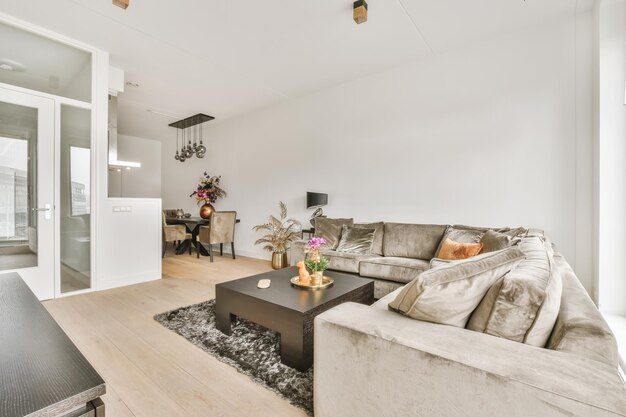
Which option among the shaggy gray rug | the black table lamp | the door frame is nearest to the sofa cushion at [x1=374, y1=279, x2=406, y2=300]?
the shaggy gray rug

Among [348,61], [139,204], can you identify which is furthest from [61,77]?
[348,61]

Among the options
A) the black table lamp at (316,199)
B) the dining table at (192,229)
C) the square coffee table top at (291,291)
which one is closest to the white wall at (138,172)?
the dining table at (192,229)

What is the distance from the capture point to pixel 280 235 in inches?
190

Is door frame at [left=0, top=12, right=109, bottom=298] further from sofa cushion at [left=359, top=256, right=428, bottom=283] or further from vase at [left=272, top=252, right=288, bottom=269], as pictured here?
sofa cushion at [left=359, top=256, right=428, bottom=283]

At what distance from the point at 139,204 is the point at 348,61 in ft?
11.1

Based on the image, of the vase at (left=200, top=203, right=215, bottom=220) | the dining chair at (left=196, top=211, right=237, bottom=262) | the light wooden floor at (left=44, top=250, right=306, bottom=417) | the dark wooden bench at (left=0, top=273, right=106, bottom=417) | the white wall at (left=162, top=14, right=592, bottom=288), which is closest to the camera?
the dark wooden bench at (left=0, top=273, right=106, bottom=417)

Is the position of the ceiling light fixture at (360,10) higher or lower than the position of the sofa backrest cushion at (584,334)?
higher

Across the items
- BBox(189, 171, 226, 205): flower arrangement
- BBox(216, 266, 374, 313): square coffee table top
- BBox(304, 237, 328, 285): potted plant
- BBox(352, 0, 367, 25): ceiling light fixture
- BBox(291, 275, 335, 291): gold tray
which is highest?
BBox(352, 0, 367, 25): ceiling light fixture

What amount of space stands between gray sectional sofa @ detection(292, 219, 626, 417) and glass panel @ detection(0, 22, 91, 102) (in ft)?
13.2

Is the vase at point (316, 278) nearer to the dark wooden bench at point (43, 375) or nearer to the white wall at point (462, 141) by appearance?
the dark wooden bench at point (43, 375)

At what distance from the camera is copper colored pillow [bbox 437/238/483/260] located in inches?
106

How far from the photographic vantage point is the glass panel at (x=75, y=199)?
3.37 m

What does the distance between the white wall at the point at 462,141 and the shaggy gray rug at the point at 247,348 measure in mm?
2461

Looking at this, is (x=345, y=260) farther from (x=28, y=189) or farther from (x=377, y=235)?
(x=28, y=189)
